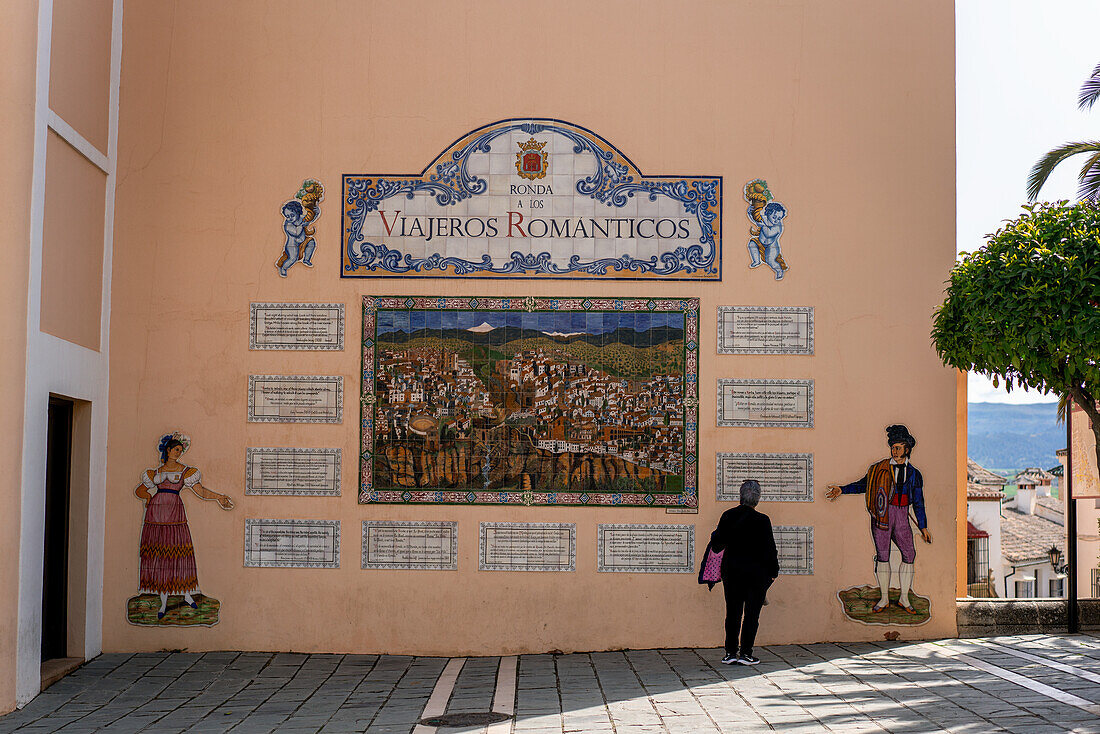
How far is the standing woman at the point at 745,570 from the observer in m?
9.47

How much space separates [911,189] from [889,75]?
1.12m

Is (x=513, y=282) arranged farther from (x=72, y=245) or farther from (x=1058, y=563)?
(x=1058, y=563)

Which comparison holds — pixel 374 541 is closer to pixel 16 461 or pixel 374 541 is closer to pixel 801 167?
pixel 16 461

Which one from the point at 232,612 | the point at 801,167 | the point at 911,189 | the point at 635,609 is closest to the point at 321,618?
the point at 232,612

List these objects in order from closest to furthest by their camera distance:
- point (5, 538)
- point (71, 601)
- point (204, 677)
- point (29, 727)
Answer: point (29, 727)
point (5, 538)
point (204, 677)
point (71, 601)

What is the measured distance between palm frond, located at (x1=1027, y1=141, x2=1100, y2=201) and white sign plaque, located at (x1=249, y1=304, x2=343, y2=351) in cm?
981

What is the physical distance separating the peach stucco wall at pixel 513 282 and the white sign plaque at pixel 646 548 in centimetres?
10

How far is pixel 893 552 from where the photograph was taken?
10375 mm

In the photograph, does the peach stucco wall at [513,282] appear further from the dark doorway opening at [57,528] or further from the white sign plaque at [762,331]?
the dark doorway opening at [57,528]

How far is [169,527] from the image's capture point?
412 inches

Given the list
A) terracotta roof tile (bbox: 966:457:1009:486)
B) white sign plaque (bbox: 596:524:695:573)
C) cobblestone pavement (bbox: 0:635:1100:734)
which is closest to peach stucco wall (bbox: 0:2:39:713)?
cobblestone pavement (bbox: 0:635:1100:734)

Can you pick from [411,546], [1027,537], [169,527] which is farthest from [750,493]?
[1027,537]

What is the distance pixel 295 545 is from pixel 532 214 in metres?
3.86

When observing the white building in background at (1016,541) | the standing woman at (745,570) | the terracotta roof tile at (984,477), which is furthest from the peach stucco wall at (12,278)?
the terracotta roof tile at (984,477)
